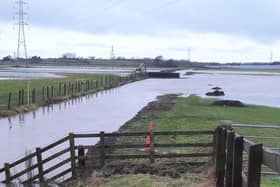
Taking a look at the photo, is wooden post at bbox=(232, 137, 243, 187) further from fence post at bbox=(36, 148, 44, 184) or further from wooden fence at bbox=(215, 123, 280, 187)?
fence post at bbox=(36, 148, 44, 184)

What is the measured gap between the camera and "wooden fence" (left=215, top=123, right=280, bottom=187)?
4.27m

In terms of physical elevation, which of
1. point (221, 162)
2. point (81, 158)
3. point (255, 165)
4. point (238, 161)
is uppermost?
point (255, 165)

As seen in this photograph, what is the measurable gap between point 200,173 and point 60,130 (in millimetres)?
13407

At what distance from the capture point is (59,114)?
31297mm

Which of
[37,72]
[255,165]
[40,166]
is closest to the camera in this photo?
[255,165]

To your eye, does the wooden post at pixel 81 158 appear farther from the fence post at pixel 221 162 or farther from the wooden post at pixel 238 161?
the wooden post at pixel 238 161

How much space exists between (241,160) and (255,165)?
124 centimetres

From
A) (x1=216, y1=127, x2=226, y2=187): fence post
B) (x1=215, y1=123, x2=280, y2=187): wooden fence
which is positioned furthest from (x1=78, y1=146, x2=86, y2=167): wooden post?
(x1=216, y1=127, x2=226, y2=187): fence post

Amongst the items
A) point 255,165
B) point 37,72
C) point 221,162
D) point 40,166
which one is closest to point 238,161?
point 255,165

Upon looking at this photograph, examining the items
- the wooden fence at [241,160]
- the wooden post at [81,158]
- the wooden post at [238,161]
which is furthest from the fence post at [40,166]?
the wooden post at [238,161]

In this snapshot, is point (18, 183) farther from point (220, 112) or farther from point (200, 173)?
point (220, 112)

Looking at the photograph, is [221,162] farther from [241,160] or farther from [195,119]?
[195,119]

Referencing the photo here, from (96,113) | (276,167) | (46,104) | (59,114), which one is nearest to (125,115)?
(96,113)

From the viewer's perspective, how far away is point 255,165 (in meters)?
4.48
